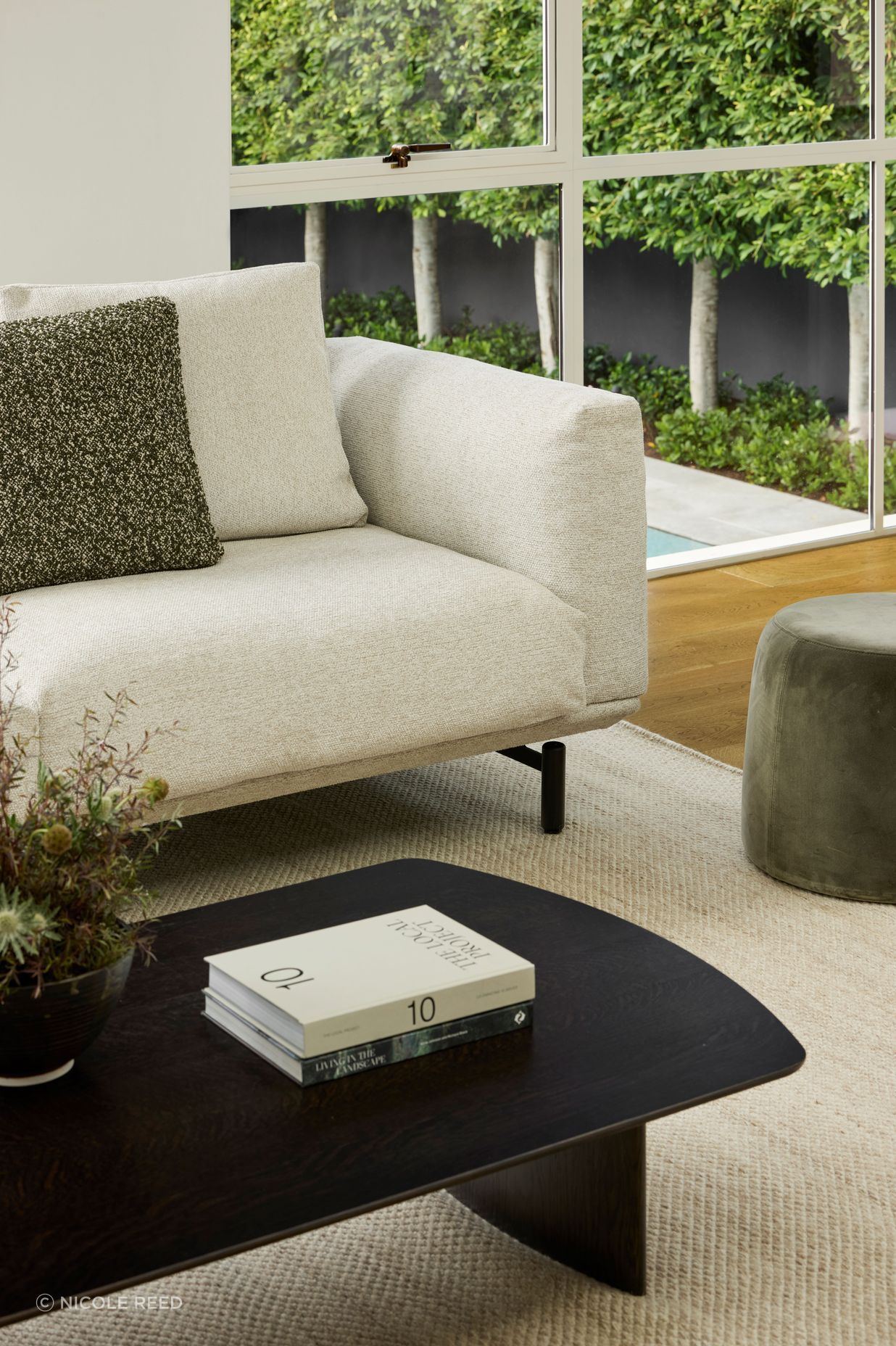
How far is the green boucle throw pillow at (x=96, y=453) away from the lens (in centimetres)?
254

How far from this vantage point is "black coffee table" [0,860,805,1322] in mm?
1201

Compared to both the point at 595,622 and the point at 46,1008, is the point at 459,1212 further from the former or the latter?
the point at 595,622

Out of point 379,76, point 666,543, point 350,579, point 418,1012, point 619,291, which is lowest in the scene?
point 418,1012

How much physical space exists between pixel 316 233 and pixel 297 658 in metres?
1.87

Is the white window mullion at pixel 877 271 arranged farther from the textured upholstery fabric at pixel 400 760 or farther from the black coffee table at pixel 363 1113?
the black coffee table at pixel 363 1113

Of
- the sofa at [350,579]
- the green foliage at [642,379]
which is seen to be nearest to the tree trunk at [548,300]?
the green foliage at [642,379]

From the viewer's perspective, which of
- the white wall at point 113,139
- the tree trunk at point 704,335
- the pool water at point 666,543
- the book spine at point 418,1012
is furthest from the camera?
the pool water at point 666,543

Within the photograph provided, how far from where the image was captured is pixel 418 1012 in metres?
1.42

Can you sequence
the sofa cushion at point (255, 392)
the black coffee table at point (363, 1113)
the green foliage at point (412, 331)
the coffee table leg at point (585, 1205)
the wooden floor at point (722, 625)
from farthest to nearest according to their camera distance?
the green foliage at point (412, 331), the wooden floor at point (722, 625), the sofa cushion at point (255, 392), the coffee table leg at point (585, 1205), the black coffee table at point (363, 1113)

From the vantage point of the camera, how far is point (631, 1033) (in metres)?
1.47

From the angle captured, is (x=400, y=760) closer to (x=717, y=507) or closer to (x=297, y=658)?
(x=297, y=658)

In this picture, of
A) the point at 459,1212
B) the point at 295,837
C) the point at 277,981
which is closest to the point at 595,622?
the point at 295,837

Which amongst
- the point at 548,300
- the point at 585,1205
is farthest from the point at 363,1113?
the point at 548,300

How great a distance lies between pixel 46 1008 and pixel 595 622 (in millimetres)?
1550
